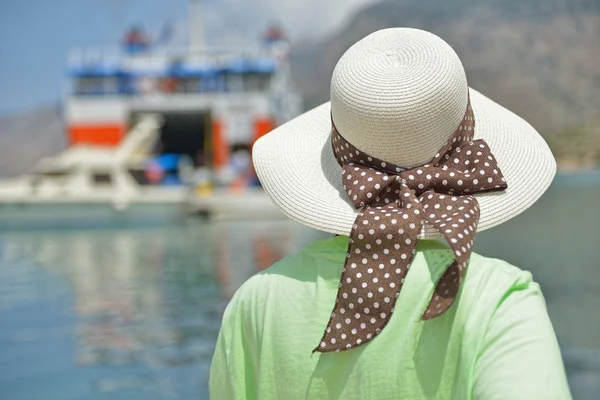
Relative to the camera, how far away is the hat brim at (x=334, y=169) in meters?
1.16

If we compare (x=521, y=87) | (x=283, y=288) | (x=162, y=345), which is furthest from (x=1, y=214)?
(x=283, y=288)

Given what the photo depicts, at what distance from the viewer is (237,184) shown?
27188mm

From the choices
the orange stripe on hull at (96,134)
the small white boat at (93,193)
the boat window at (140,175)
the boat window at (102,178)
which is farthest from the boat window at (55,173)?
the orange stripe on hull at (96,134)

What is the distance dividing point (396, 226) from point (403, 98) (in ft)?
0.51

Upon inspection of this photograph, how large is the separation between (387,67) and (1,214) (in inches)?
852

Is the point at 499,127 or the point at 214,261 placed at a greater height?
the point at 499,127

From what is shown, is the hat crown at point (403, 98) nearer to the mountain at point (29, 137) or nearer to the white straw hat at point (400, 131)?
the white straw hat at point (400, 131)

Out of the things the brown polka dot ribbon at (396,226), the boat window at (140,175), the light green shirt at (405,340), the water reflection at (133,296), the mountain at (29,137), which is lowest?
the mountain at (29,137)

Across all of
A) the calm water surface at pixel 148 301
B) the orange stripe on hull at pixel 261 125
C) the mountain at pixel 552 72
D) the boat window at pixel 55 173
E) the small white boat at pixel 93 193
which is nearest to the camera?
the calm water surface at pixel 148 301

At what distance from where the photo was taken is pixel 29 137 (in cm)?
17850

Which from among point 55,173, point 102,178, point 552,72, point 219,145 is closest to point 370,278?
point 552,72

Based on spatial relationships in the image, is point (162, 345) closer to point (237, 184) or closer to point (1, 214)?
point (1, 214)

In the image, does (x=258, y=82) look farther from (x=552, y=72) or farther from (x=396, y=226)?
(x=396, y=226)

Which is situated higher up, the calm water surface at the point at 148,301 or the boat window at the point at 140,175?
the calm water surface at the point at 148,301
